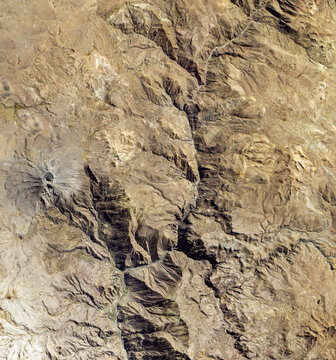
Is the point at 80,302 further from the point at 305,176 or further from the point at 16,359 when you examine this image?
the point at 305,176

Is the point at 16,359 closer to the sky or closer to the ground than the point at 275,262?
closer to the ground

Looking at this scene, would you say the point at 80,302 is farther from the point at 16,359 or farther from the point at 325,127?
the point at 325,127

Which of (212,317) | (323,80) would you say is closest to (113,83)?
(323,80)

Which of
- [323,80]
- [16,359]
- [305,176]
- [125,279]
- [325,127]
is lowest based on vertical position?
[16,359]

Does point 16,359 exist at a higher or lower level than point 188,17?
lower

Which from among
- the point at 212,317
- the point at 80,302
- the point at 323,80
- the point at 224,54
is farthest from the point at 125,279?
the point at 323,80

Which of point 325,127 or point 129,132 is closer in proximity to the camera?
point 129,132
